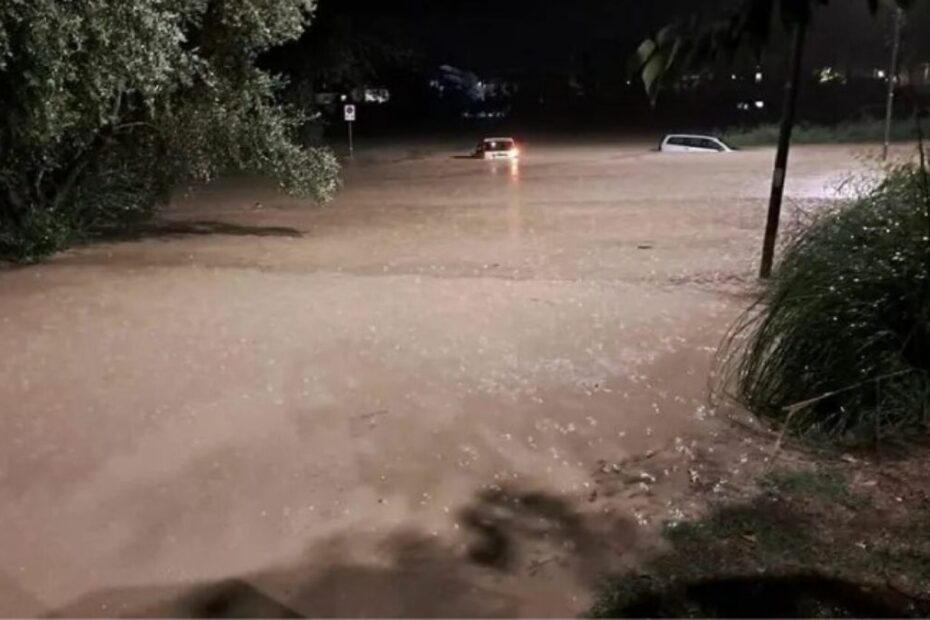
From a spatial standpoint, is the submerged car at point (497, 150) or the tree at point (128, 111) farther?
the submerged car at point (497, 150)

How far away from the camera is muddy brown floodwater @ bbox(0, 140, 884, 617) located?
18.0 feet

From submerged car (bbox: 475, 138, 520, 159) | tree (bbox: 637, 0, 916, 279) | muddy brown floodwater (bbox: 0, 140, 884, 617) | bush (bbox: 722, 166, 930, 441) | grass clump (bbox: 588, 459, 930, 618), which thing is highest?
tree (bbox: 637, 0, 916, 279)

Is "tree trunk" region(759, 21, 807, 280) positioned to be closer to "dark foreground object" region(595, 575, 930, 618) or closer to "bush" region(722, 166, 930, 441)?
"bush" region(722, 166, 930, 441)

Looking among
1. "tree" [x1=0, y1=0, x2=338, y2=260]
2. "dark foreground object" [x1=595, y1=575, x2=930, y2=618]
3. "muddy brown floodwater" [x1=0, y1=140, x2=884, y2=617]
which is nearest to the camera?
"dark foreground object" [x1=595, y1=575, x2=930, y2=618]

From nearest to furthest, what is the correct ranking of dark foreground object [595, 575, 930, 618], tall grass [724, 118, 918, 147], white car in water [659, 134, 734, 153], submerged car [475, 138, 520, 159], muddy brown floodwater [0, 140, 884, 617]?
dark foreground object [595, 575, 930, 618] < muddy brown floodwater [0, 140, 884, 617] < submerged car [475, 138, 520, 159] < white car in water [659, 134, 734, 153] < tall grass [724, 118, 918, 147]

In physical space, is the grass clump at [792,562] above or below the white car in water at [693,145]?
above

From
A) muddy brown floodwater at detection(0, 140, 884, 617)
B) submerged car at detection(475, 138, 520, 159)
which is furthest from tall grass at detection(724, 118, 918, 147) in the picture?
muddy brown floodwater at detection(0, 140, 884, 617)

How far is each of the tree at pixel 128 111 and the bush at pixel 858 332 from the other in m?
8.23

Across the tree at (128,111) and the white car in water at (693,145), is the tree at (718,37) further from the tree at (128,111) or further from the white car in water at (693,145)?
the white car in water at (693,145)

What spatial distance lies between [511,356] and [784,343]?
295 cm

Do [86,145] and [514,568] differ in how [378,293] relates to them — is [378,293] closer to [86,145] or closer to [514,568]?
[86,145]

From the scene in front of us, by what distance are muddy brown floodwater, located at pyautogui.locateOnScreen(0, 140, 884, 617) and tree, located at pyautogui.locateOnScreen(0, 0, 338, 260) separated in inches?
42.4

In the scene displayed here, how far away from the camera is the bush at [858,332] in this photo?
274 inches

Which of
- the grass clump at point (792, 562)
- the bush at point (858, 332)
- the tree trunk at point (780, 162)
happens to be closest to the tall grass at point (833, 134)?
the tree trunk at point (780, 162)
